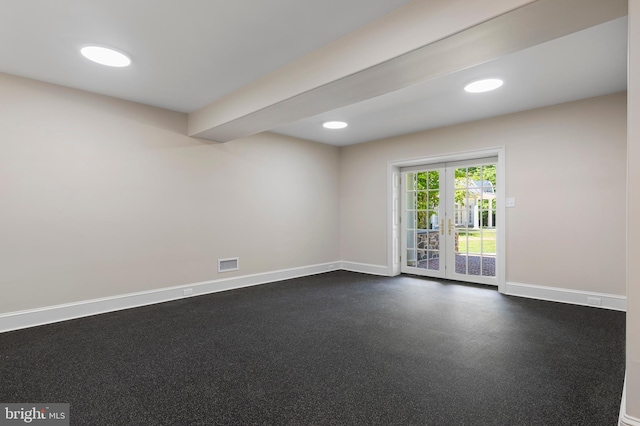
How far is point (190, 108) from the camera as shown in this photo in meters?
4.30

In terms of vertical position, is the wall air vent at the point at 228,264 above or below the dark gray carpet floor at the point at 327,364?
above

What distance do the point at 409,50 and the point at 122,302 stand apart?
4111 mm

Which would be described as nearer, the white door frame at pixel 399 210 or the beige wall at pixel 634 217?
the beige wall at pixel 634 217

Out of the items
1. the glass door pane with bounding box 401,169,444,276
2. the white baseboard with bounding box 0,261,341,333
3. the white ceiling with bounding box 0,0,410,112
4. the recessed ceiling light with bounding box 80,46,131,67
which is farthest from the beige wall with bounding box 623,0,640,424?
the white baseboard with bounding box 0,261,341,333

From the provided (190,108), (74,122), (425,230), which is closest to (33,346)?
(74,122)

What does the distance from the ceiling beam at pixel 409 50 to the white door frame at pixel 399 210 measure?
8.78 ft

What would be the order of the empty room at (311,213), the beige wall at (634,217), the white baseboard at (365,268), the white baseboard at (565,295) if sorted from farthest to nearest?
1. the white baseboard at (365,268)
2. the white baseboard at (565,295)
3. the empty room at (311,213)
4. the beige wall at (634,217)

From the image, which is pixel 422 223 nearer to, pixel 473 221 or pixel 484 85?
pixel 473 221

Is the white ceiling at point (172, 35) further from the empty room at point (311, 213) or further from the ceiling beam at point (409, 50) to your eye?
the ceiling beam at point (409, 50)

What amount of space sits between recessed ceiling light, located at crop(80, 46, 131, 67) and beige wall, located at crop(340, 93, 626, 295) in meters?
4.51

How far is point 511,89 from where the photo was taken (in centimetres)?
367

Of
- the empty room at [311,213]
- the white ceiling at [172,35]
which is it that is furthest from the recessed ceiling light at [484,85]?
the white ceiling at [172,35]

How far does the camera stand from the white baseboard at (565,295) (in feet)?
12.5

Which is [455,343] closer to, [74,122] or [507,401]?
[507,401]
